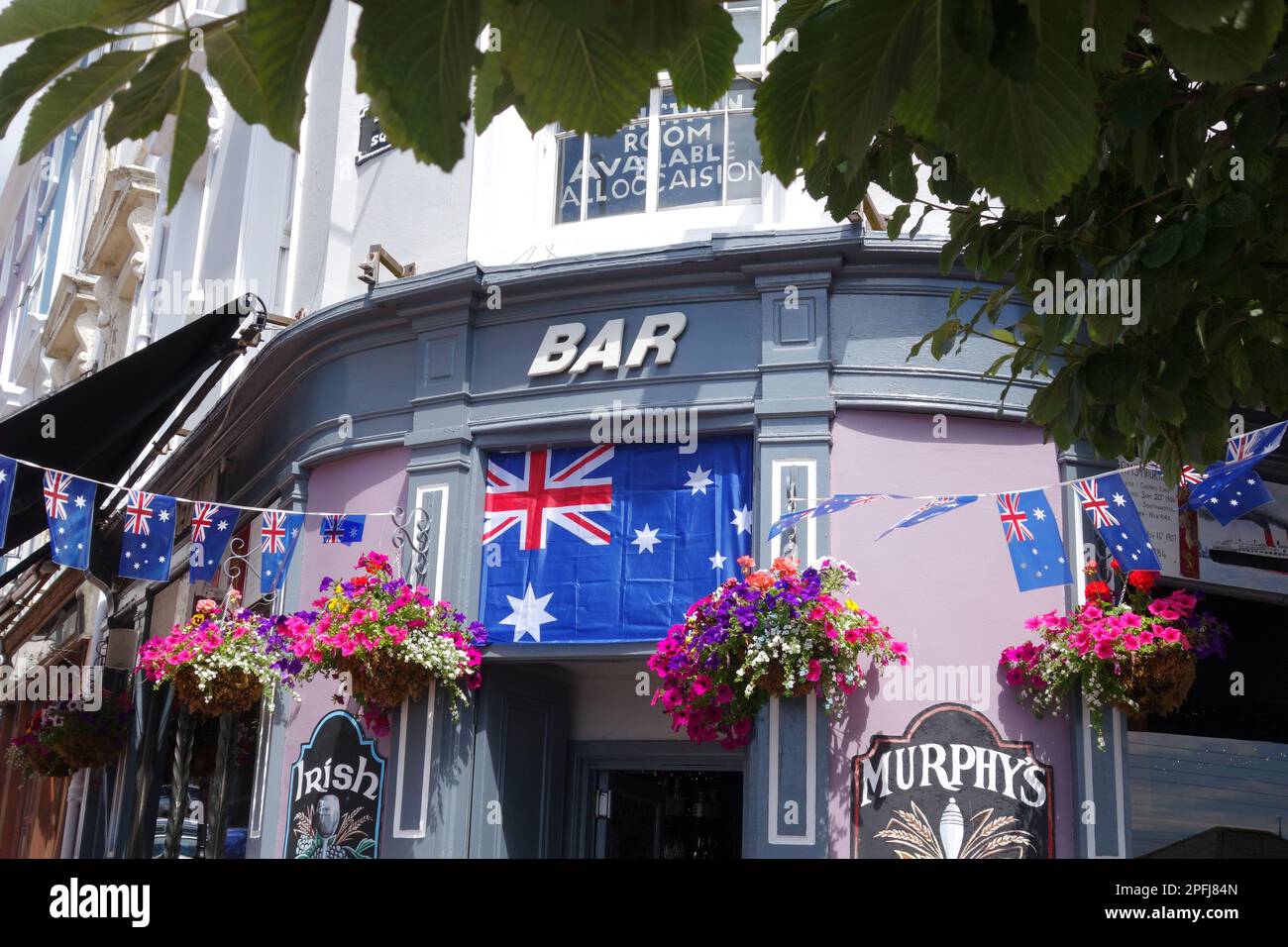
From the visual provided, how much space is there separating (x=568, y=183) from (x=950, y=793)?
5.28 metres

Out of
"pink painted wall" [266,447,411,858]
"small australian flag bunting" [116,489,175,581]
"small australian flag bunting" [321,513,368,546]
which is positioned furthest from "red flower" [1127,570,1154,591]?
"small australian flag bunting" [116,489,175,581]

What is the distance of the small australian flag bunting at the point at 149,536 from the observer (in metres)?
10.4

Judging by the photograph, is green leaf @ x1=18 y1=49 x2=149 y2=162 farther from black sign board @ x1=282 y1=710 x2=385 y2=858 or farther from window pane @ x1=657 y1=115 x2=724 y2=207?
window pane @ x1=657 y1=115 x2=724 y2=207

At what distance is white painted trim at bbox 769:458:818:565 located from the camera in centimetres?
874

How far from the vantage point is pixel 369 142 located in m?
11.5

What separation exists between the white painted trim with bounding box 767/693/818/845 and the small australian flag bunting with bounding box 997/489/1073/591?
149 cm

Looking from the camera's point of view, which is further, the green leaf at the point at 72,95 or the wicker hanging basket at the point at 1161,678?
the wicker hanging basket at the point at 1161,678

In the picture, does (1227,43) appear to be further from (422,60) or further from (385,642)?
(385,642)

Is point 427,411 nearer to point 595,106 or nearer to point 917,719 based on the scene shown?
point 917,719

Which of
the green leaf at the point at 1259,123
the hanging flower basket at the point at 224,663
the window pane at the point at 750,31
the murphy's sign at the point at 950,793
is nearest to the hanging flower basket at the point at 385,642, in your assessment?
the hanging flower basket at the point at 224,663

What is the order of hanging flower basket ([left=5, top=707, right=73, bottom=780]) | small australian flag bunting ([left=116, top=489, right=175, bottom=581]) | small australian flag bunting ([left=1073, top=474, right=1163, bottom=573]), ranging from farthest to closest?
hanging flower basket ([left=5, top=707, right=73, bottom=780]) → small australian flag bunting ([left=116, top=489, right=175, bottom=581]) → small australian flag bunting ([left=1073, top=474, right=1163, bottom=573])

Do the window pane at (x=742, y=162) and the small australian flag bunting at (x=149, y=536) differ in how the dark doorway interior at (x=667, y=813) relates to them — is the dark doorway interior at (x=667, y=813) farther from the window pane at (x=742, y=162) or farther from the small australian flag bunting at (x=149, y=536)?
the window pane at (x=742, y=162)

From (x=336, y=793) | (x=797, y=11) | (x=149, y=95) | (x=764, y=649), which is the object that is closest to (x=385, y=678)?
(x=336, y=793)

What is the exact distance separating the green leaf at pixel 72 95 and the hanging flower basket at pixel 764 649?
20.9ft
